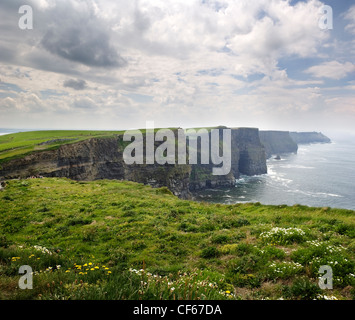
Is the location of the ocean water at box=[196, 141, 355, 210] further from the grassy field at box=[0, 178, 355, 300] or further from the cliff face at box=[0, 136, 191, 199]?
the grassy field at box=[0, 178, 355, 300]

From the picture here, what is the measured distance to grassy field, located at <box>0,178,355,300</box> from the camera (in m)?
6.08

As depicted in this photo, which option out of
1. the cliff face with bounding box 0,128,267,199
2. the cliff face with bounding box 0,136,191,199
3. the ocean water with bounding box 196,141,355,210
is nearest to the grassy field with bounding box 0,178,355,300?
the cliff face with bounding box 0,136,191,199

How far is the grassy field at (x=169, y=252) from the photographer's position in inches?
239

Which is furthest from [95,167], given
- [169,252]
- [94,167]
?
[169,252]

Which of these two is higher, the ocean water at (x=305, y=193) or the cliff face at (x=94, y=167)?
the cliff face at (x=94, y=167)

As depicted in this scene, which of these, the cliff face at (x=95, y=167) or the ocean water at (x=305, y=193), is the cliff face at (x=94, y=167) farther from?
the ocean water at (x=305, y=193)

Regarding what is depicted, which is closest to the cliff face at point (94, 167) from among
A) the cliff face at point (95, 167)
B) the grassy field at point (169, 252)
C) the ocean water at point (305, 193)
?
the cliff face at point (95, 167)

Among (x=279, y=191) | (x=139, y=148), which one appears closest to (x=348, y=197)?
(x=279, y=191)

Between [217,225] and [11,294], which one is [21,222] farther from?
[217,225]

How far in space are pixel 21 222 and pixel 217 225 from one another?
50.3ft

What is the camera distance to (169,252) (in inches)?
466

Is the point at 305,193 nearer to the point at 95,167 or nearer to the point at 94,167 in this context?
the point at 95,167

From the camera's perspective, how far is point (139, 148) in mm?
96500
